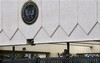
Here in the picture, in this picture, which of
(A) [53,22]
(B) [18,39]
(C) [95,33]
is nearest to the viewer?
(C) [95,33]

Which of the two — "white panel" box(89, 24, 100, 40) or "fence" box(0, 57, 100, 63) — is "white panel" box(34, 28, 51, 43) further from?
"fence" box(0, 57, 100, 63)

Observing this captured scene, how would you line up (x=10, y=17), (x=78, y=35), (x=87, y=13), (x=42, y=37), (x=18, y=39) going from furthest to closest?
1. (x=10, y=17)
2. (x=18, y=39)
3. (x=42, y=37)
4. (x=78, y=35)
5. (x=87, y=13)

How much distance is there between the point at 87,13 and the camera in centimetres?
2927

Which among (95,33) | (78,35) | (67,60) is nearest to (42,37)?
(78,35)

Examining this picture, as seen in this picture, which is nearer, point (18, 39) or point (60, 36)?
point (60, 36)

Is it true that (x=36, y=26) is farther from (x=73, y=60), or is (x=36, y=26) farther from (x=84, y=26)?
(x=73, y=60)

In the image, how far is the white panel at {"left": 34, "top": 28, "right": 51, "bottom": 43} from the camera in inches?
1304

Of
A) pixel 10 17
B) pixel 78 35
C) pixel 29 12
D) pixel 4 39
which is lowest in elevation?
pixel 4 39

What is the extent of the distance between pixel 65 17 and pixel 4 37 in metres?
9.06

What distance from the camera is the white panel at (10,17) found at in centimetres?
3619

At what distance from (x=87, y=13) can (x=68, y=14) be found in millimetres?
2269

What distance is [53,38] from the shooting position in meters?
32.5

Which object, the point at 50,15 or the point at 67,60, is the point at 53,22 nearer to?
the point at 50,15

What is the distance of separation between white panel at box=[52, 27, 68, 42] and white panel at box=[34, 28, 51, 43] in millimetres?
992
